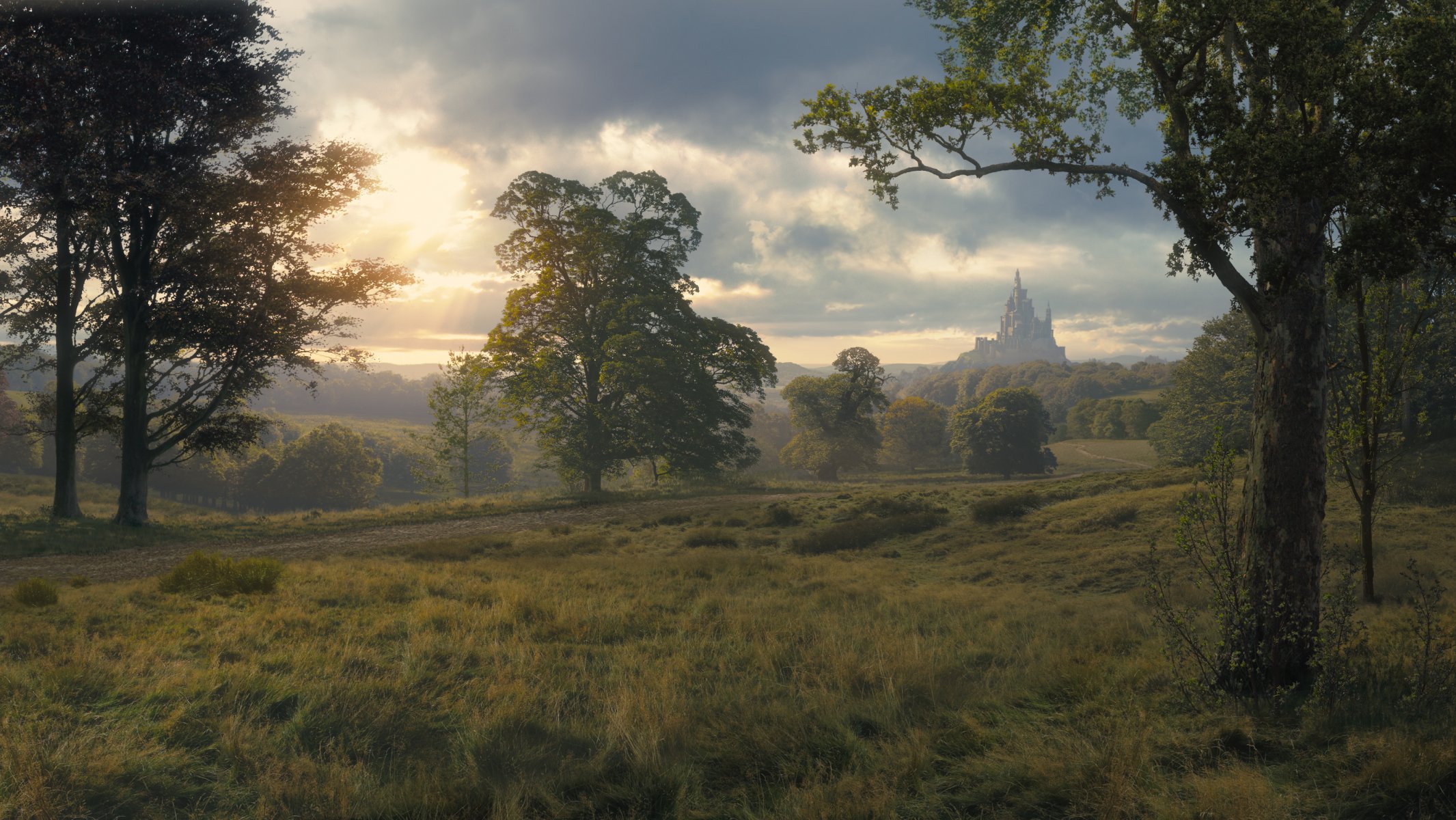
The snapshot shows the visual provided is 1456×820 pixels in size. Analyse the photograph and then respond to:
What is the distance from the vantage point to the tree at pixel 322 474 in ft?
235

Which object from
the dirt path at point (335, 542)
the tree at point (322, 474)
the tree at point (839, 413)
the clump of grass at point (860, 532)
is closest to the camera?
the dirt path at point (335, 542)

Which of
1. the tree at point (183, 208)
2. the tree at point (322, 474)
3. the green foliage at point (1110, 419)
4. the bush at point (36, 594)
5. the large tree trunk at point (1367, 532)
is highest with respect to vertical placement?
the tree at point (183, 208)

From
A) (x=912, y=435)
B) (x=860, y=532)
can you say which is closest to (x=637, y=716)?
(x=860, y=532)

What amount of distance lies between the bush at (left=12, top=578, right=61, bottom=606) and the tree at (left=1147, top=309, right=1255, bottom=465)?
48.6m

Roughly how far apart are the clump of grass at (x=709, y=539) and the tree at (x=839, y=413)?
41.6 meters

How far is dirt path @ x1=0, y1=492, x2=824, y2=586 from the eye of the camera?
14406mm

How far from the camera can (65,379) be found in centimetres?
2158

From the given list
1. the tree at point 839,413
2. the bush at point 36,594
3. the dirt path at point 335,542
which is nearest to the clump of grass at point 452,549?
the dirt path at point 335,542

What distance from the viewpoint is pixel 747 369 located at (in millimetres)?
36500

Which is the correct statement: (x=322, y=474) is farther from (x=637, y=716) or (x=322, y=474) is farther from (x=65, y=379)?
(x=637, y=716)

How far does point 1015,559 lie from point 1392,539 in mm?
7726


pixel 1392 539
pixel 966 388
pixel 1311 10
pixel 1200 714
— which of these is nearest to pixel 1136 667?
pixel 1200 714

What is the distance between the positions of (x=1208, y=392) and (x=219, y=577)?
57.2 metres

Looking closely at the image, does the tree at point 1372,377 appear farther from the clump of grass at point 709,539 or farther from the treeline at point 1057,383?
the treeline at point 1057,383
